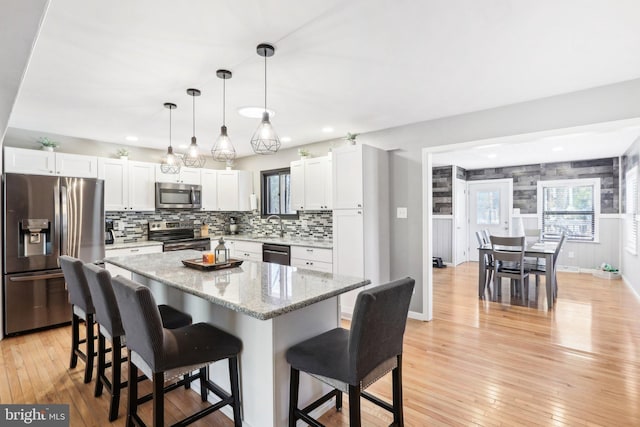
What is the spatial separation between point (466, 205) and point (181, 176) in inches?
264

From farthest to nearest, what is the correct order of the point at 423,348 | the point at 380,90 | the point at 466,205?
the point at 466,205 → the point at 423,348 → the point at 380,90

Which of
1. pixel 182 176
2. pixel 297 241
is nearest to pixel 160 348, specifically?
pixel 297 241

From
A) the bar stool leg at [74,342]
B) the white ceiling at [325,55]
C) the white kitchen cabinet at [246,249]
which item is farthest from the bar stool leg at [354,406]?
the white kitchen cabinet at [246,249]

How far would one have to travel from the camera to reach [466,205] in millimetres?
8195

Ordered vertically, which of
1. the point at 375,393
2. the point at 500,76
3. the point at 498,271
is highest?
the point at 500,76

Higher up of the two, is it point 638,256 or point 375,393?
point 638,256

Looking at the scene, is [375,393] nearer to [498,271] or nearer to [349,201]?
[349,201]

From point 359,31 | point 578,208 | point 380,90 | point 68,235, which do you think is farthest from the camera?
point 578,208

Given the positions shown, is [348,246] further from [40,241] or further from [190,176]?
[40,241]

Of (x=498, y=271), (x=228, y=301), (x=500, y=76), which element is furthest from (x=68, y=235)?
(x=498, y=271)

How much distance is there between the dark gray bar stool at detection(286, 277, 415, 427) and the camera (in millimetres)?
1452

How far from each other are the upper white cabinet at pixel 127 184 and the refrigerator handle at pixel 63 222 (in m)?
0.69

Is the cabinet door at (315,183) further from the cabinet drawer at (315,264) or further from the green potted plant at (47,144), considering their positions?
the green potted plant at (47,144)

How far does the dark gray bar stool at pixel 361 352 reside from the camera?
145 cm
